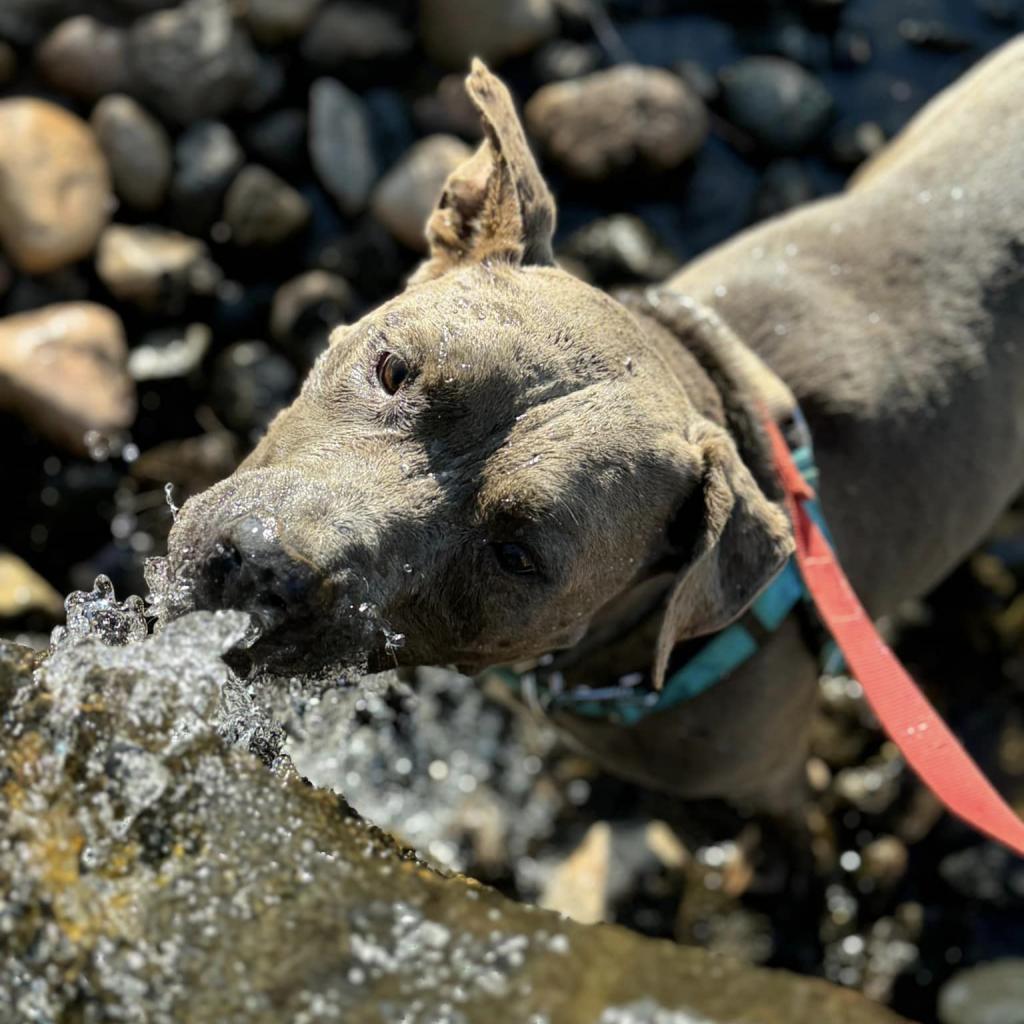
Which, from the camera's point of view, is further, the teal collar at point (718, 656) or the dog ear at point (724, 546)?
the teal collar at point (718, 656)

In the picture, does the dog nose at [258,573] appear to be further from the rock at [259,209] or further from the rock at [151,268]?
the rock at [259,209]

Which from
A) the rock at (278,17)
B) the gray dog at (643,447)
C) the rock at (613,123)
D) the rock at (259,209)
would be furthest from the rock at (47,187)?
the gray dog at (643,447)

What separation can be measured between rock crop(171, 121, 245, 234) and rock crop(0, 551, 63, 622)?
6.05ft

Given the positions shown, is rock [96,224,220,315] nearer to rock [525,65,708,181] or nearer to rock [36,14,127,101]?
rock [36,14,127,101]

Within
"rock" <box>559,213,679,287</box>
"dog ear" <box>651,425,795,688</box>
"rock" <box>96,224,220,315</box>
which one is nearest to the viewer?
"dog ear" <box>651,425,795,688</box>

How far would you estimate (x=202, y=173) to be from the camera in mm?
5832

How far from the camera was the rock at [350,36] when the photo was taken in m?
6.05

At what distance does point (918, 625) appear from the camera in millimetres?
5723

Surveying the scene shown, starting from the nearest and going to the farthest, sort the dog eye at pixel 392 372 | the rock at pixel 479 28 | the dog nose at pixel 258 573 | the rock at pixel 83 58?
the dog nose at pixel 258 573
the dog eye at pixel 392 372
the rock at pixel 83 58
the rock at pixel 479 28

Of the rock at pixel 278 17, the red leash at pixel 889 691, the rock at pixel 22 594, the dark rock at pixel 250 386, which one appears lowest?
the rock at pixel 22 594

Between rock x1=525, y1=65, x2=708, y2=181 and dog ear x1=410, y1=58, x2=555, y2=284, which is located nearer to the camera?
dog ear x1=410, y1=58, x2=555, y2=284

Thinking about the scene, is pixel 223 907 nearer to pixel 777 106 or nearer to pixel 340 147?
pixel 340 147

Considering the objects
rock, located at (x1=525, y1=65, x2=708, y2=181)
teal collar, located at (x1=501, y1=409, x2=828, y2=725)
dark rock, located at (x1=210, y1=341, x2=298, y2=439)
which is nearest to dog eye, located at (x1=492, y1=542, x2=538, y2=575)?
teal collar, located at (x1=501, y1=409, x2=828, y2=725)

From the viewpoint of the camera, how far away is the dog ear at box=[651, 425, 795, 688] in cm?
307
